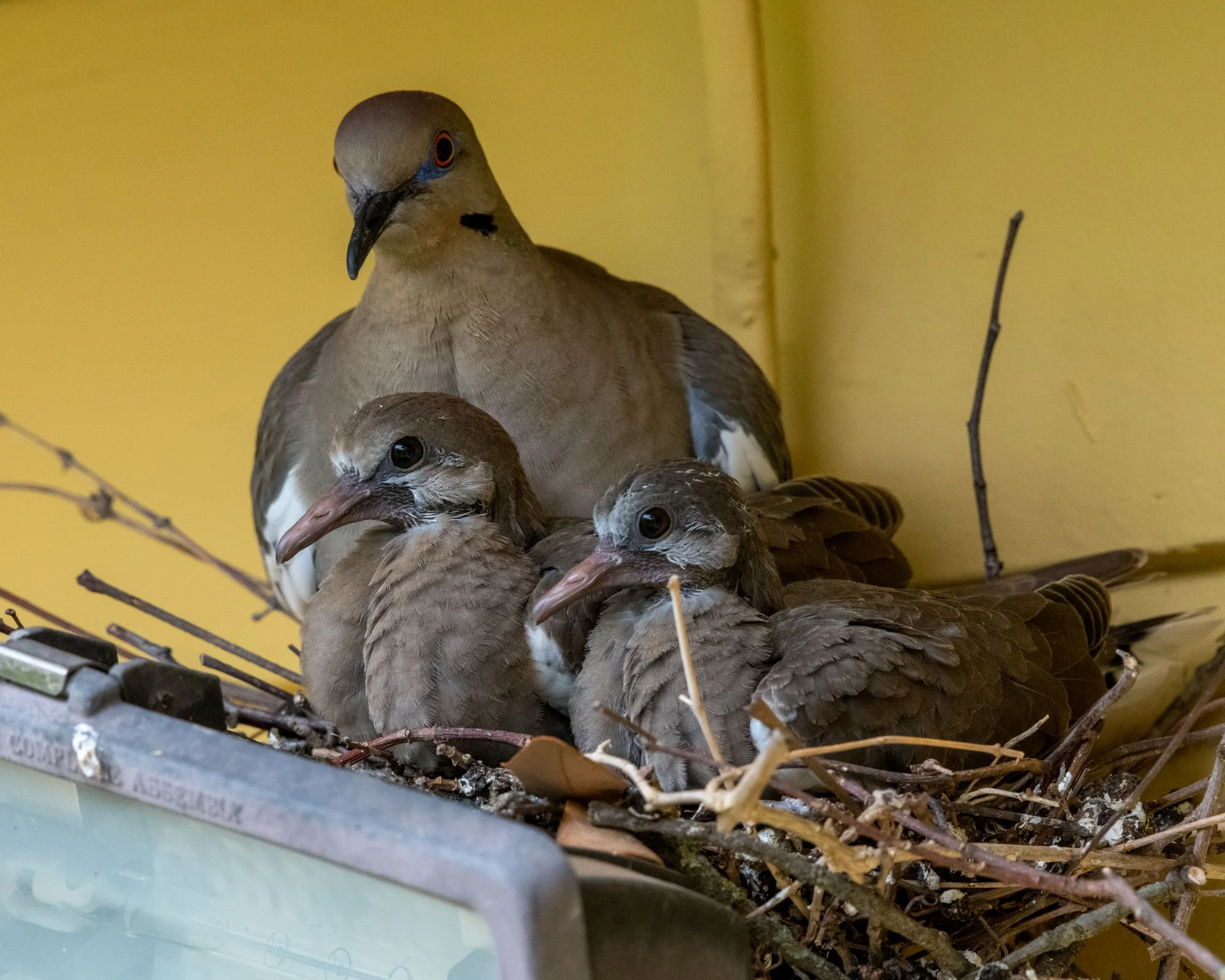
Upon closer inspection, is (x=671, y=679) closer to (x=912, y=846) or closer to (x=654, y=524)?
(x=654, y=524)

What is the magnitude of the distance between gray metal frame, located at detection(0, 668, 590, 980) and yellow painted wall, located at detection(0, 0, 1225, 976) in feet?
4.26

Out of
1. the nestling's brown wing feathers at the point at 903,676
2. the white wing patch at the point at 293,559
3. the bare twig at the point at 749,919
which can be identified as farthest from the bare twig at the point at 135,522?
the bare twig at the point at 749,919

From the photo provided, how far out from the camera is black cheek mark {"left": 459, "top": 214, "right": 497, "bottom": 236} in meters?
1.70

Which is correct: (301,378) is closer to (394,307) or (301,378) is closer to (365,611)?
(394,307)

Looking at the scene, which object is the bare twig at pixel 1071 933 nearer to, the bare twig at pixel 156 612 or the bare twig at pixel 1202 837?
the bare twig at pixel 1202 837

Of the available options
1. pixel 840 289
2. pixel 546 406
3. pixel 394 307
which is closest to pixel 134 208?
pixel 394 307

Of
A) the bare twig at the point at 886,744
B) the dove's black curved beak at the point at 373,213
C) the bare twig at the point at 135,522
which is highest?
the dove's black curved beak at the point at 373,213

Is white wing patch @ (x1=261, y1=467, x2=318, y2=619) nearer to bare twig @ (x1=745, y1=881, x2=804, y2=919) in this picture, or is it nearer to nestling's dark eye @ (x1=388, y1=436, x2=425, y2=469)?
nestling's dark eye @ (x1=388, y1=436, x2=425, y2=469)

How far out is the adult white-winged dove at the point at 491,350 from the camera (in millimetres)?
1620

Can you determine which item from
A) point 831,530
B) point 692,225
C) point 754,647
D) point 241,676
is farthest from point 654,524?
point 692,225

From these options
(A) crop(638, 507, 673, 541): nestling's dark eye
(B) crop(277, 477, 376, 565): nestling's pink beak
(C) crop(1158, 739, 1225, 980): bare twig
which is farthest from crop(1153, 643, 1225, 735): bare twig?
(B) crop(277, 477, 376, 565): nestling's pink beak

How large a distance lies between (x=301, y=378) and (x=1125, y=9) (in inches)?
48.8

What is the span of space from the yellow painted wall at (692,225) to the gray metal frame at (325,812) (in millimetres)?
1299

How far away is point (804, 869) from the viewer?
0.97 m
